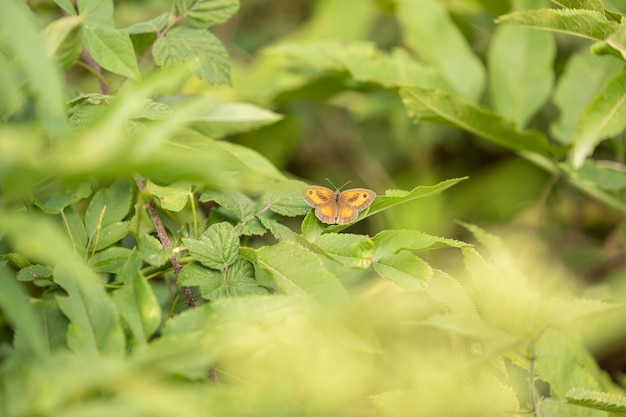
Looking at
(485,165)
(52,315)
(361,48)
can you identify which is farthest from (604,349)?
(52,315)

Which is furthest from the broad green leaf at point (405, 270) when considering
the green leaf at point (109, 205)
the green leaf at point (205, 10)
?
the green leaf at point (205, 10)

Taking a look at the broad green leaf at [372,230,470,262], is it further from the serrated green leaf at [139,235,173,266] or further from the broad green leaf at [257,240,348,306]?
the serrated green leaf at [139,235,173,266]

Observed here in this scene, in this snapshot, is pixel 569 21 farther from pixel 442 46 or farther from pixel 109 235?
pixel 109 235

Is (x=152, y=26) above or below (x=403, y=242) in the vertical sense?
above

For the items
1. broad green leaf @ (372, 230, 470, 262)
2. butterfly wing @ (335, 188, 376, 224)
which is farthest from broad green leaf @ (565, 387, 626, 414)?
butterfly wing @ (335, 188, 376, 224)

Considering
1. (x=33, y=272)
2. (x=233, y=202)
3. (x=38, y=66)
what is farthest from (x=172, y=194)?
(x=38, y=66)

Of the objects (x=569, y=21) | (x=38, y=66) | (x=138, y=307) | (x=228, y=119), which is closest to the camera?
(x=38, y=66)
